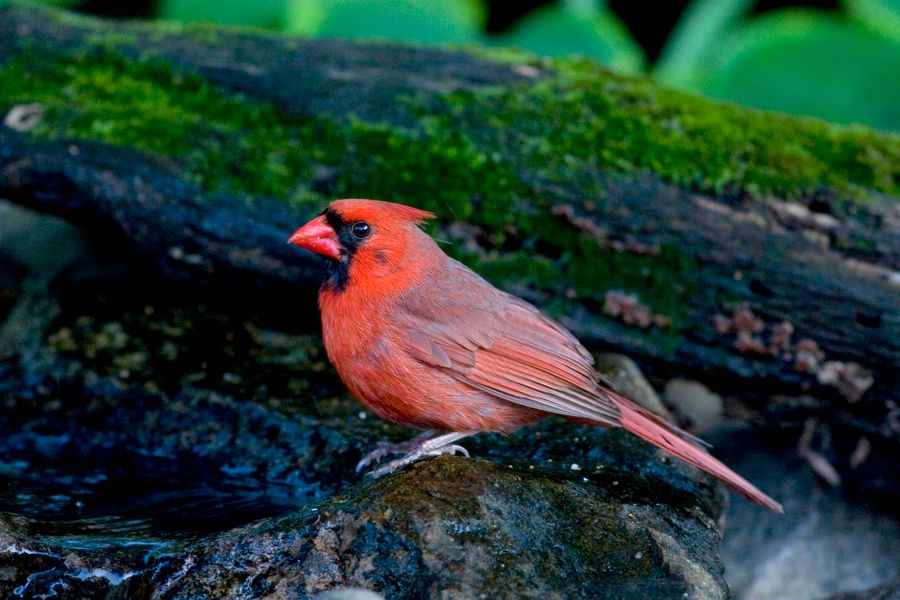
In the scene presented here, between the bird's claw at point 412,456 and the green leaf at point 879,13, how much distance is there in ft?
16.2

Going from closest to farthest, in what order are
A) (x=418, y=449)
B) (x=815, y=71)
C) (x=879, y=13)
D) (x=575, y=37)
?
(x=418, y=449), (x=815, y=71), (x=879, y=13), (x=575, y=37)

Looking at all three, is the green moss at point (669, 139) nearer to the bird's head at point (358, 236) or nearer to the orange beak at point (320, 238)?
the bird's head at point (358, 236)

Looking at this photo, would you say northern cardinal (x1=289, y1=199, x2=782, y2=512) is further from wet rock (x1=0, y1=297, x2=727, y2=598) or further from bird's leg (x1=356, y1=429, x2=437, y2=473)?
wet rock (x1=0, y1=297, x2=727, y2=598)

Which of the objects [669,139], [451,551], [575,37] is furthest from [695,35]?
[451,551]

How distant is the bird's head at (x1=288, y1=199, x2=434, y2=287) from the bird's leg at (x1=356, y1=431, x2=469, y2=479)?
612mm

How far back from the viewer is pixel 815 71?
22.1 ft

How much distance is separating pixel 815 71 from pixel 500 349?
4339mm

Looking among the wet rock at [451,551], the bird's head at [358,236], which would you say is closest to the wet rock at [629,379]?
the bird's head at [358,236]

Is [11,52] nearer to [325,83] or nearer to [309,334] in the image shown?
[325,83]

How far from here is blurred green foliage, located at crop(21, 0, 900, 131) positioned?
22.0 ft

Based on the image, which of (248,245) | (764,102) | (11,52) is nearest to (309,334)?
(248,245)

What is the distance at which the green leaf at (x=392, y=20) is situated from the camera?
7133mm

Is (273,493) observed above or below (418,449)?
below

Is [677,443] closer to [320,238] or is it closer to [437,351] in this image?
[437,351]
